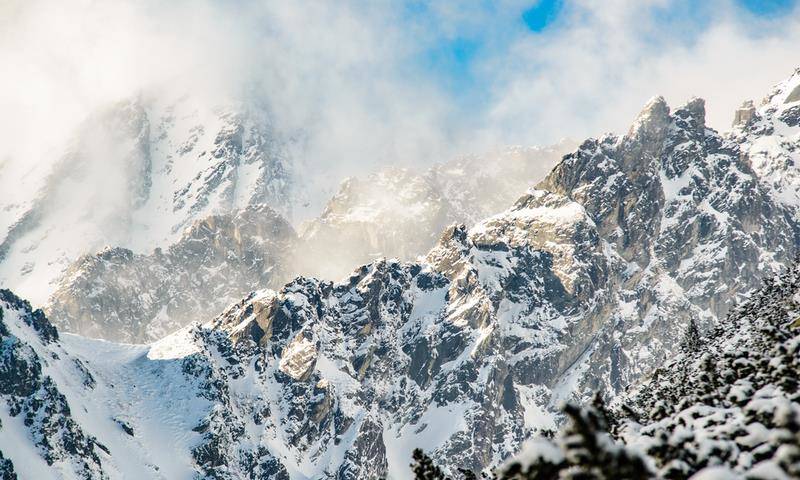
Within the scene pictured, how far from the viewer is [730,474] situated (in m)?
27.3

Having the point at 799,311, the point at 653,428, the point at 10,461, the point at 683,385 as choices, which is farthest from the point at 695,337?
the point at 10,461

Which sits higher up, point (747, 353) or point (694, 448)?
point (747, 353)

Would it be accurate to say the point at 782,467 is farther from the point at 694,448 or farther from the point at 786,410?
the point at 694,448

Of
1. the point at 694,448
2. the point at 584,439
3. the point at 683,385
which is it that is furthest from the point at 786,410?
the point at 683,385

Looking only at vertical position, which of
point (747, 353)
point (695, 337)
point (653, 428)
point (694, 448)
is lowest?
point (694, 448)

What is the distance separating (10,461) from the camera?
195250 millimetres

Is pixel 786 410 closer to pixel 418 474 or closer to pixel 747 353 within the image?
pixel 418 474

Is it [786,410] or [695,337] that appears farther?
[695,337]

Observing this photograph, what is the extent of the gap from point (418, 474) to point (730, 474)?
80.8ft

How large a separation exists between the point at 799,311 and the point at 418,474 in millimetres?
75046

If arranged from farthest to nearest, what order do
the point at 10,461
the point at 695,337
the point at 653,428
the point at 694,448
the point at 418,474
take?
1. the point at 10,461
2. the point at 695,337
3. the point at 418,474
4. the point at 653,428
5. the point at 694,448

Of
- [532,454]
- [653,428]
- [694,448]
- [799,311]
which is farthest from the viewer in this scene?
[799,311]

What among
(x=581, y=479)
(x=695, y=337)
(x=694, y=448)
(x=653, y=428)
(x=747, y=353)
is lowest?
(x=581, y=479)

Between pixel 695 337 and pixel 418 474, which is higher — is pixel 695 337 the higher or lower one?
the higher one
